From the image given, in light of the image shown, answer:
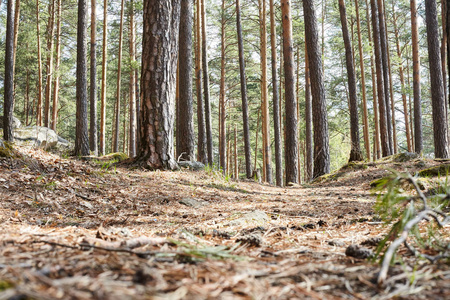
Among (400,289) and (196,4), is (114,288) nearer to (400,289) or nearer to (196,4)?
(400,289)

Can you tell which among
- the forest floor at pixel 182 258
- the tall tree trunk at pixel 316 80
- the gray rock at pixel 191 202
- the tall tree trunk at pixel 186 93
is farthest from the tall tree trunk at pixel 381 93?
the gray rock at pixel 191 202

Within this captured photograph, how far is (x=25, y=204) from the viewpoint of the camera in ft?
9.73

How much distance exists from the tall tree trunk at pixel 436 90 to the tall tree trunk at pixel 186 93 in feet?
25.7

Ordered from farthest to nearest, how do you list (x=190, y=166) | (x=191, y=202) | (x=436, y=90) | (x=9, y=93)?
(x=436, y=90) → (x=9, y=93) → (x=190, y=166) → (x=191, y=202)

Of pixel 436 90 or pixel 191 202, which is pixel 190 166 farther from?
pixel 436 90

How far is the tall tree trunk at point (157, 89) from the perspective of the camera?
218 inches

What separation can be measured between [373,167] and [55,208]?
8353mm

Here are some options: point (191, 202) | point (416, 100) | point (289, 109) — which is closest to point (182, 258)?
point (191, 202)

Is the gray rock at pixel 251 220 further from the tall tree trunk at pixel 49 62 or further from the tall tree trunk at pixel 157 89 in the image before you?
the tall tree trunk at pixel 49 62

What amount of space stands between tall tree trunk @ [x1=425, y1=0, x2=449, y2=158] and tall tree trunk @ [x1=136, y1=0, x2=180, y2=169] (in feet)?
28.7

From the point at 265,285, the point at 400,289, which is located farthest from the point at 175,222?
the point at 400,289

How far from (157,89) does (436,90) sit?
9.22 meters

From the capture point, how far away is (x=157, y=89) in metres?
5.59

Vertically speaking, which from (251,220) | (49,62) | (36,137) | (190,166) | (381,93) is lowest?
(251,220)
